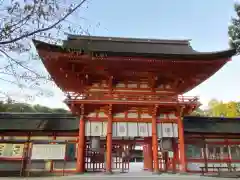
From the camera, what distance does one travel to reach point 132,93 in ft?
48.2

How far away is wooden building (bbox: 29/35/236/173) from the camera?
12852mm

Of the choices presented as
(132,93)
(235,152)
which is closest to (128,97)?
(132,93)

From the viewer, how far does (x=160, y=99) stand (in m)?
13.8

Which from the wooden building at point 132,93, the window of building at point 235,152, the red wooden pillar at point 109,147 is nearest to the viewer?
the red wooden pillar at point 109,147

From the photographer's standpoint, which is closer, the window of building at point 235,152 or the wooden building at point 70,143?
the wooden building at point 70,143

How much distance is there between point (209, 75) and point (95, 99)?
762cm

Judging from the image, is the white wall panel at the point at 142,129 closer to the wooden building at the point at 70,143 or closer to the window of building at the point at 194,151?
the wooden building at the point at 70,143

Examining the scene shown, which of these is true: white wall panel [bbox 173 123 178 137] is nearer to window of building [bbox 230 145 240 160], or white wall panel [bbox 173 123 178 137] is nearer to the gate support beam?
window of building [bbox 230 145 240 160]

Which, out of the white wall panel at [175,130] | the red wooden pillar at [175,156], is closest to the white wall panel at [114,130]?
the white wall panel at [175,130]

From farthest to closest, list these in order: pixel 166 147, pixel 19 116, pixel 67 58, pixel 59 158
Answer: pixel 19 116 < pixel 166 147 < pixel 59 158 < pixel 67 58

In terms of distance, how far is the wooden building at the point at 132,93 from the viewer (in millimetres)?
12852

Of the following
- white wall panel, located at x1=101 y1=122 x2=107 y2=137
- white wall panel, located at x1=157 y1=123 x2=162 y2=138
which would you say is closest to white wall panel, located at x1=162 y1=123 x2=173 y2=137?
white wall panel, located at x1=157 y1=123 x2=162 y2=138

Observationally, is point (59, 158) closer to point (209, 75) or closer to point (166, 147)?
point (166, 147)

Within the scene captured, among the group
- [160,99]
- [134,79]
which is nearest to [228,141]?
[160,99]
